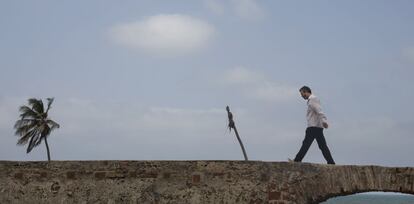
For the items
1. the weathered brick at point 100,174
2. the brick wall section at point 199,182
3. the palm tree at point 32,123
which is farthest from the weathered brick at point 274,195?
the palm tree at point 32,123

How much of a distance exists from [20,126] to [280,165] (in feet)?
77.9

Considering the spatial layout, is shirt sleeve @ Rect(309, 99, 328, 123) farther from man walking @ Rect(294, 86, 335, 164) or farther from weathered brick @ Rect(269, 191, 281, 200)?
weathered brick @ Rect(269, 191, 281, 200)

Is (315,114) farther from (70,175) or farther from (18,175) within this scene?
(18,175)

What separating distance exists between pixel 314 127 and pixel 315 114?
0.57 ft

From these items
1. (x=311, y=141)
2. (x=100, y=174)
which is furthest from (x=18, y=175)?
(x=311, y=141)

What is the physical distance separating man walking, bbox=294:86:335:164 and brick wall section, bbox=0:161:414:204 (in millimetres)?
690

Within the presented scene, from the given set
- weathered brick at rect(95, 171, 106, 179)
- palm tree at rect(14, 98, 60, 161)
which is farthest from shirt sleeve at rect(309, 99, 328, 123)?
palm tree at rect(14, 98, 60, 161)

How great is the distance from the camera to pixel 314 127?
8344mm

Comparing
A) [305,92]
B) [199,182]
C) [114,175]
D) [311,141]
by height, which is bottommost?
[199,182]

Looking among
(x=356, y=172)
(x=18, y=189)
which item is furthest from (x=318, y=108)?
(x=18, y=189)

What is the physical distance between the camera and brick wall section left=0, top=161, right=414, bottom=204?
752cm

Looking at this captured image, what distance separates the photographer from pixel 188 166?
7.59 m

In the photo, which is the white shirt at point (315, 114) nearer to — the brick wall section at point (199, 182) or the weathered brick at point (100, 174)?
the brick wall section at point (199, 182)

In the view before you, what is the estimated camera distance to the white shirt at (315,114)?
8320 mm
